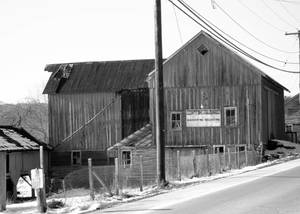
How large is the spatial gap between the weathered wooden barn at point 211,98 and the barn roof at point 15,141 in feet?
33.6

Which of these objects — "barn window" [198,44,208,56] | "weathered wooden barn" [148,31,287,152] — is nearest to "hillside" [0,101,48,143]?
"weathered wooden barn" [148,31,287,152]

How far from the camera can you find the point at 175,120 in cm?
4400

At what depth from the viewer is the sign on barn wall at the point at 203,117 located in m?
43.5

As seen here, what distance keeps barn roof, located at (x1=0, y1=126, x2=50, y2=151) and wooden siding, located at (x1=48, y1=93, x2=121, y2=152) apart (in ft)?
18.9

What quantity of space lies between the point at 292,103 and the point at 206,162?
5543 centimetres

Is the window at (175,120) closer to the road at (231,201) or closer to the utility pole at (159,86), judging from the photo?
the utility pole at (159,86)

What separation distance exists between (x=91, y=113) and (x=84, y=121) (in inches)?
37.5

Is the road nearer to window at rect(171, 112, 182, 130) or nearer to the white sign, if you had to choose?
the white sign

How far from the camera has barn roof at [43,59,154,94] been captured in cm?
5284

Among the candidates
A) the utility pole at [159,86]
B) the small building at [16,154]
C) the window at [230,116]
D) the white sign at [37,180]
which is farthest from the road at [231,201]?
the window at [230,116]

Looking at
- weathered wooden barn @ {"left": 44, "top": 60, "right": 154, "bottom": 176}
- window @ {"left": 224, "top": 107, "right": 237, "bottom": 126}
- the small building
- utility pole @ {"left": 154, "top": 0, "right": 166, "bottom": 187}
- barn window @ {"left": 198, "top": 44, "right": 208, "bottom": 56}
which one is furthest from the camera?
weathered wooden barn @ {"left": 44, "top": 60, "right": 154, "bottom": 176}

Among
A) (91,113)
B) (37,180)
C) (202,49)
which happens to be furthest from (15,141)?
(37,180)

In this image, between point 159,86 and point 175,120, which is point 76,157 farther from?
point 159,86

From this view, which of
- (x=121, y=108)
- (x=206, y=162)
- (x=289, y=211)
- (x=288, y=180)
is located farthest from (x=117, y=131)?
(x=289, y=211)
